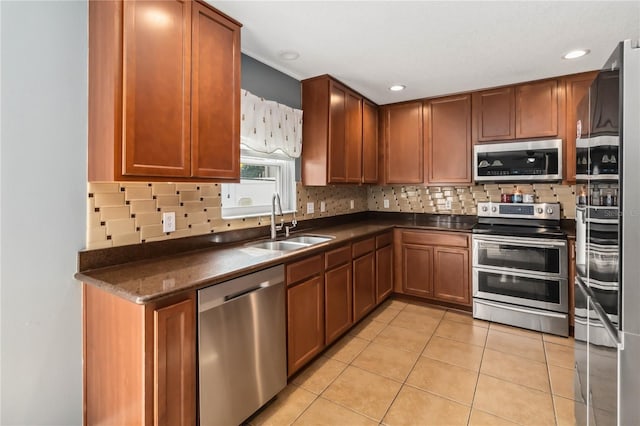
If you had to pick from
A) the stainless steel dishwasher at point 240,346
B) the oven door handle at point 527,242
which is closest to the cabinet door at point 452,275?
the oven door handle at point 527,242

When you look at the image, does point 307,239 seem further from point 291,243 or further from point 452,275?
point 452,275

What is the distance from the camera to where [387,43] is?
2.38 m

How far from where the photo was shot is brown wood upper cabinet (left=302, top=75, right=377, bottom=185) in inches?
122

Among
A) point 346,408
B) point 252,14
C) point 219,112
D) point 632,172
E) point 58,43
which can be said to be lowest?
point 346,408

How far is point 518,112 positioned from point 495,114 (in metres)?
0.21

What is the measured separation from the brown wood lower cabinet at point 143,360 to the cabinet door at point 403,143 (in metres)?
3.09

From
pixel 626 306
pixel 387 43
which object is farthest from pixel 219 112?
pixel 626 306

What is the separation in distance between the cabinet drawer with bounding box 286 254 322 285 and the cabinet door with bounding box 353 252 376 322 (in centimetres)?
65

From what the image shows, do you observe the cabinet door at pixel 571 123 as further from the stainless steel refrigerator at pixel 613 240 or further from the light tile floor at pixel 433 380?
the stainless steel refrigerator at pixel 613 240

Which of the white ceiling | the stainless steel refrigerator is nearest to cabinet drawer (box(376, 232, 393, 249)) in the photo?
the white ceiling

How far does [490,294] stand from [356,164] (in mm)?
1910

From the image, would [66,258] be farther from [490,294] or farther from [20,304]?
[490,294]

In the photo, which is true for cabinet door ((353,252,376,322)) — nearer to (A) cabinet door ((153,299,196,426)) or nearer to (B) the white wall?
(A) cabinet door ((153,299,196,426))

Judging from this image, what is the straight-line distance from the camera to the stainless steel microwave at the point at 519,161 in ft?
10.2
